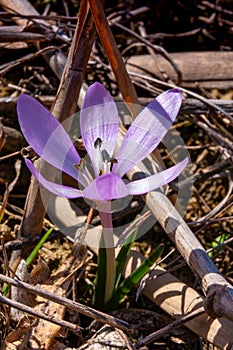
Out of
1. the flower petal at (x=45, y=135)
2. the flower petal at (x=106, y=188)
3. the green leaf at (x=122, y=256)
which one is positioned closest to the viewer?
the flower petal at (x=106, y=188)

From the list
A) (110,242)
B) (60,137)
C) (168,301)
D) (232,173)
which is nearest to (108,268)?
(110,242)

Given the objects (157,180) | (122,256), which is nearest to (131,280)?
(122,256)

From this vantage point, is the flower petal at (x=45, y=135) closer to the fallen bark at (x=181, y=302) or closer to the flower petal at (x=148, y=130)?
the flower petal at (x=148, y=130)

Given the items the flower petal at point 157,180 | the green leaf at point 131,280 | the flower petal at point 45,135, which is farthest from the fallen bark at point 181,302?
the flower petal at point 45,135

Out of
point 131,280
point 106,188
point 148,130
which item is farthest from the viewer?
point 131,280

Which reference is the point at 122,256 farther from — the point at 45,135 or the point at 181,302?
the point at 45,135

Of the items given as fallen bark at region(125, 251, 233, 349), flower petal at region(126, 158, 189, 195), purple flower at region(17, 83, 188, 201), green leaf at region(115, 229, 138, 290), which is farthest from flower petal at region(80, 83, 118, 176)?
fallen bark at region(125, 251, 233, 349)
